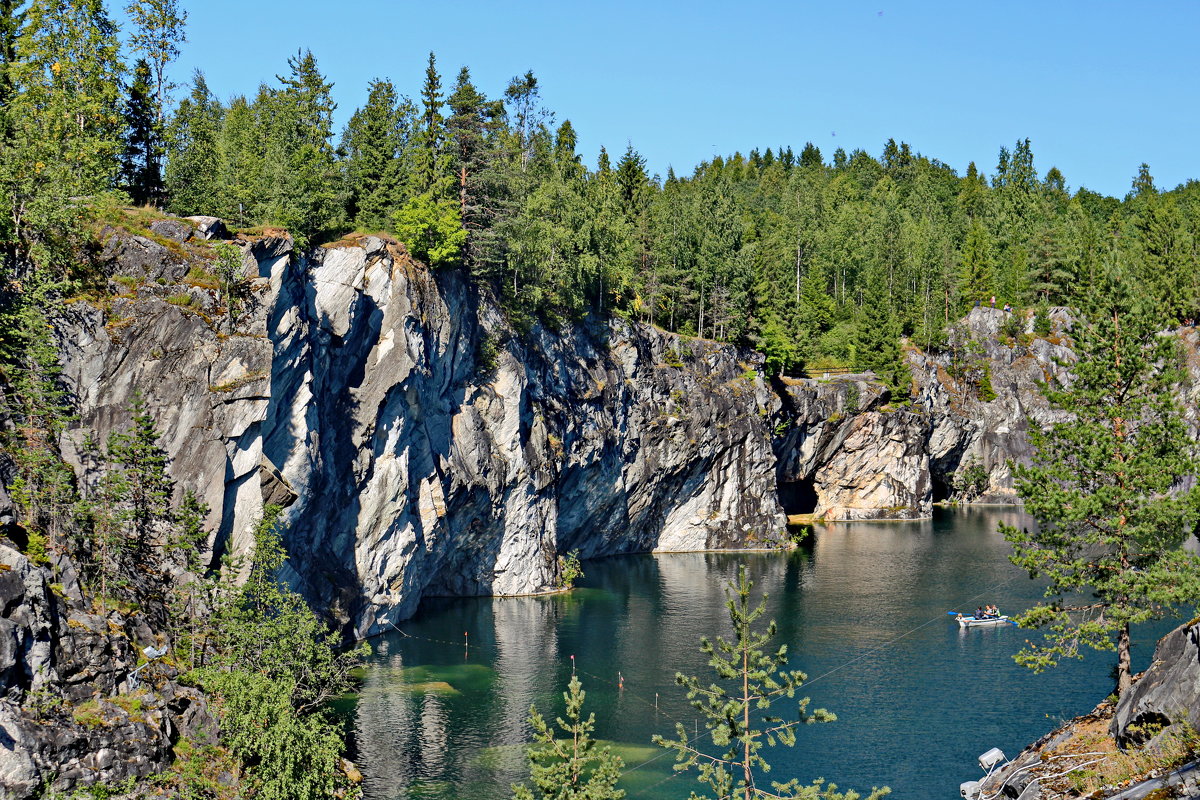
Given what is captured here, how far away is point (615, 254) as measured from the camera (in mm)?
109625

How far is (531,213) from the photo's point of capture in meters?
96.5

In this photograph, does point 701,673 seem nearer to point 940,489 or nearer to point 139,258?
point 139,258

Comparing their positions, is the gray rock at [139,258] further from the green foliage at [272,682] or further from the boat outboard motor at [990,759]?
the boat outboard motor at [990,759]

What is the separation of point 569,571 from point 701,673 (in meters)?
27.4

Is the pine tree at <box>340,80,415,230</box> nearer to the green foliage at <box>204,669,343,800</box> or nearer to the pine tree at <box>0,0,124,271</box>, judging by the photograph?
the pine tree at <box>0,0,124,271</box>

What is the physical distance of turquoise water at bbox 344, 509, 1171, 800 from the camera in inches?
2057

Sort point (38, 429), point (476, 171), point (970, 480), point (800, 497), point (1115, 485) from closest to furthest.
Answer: point (1115, 485)
point (38, 429)
point (476, 171)
point (800, 497)
point (970, 480)

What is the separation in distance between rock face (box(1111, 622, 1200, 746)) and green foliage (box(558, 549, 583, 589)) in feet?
203

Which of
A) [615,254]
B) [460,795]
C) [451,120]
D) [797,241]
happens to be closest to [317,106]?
Result: [451,120]

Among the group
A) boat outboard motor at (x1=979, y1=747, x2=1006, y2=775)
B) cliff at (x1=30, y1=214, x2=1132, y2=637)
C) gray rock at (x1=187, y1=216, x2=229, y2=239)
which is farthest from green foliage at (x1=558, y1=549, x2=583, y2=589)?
boat outboard motor at (x1=979, y1=747, x2=1006, y2=775)

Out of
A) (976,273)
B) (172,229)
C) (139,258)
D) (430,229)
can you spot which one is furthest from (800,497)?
(139,258)

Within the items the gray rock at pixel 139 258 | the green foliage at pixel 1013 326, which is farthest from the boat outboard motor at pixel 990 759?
the green foliage at pixel 1013 326

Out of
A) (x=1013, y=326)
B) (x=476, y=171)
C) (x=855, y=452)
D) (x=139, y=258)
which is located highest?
(x=476, y=171)

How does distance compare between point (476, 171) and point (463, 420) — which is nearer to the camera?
point (463, 420)
